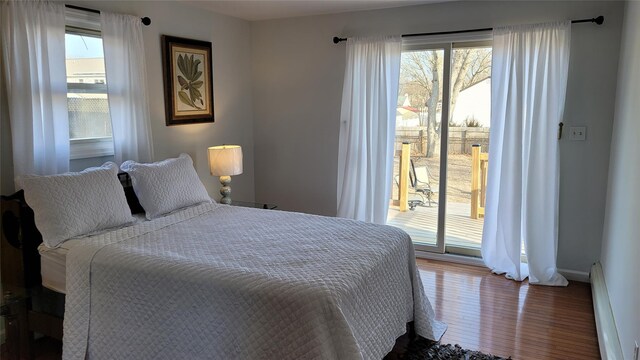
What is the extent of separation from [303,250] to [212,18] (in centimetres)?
272

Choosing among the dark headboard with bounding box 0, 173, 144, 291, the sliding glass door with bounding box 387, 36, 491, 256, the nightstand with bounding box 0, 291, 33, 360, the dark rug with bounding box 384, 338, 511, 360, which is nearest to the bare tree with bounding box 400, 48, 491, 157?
the sliding glass door with bounding box 387, 36, 491, 256

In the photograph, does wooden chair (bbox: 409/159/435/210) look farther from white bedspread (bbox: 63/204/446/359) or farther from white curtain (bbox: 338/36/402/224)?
white bedspread (bbox: 63/204/446/359)

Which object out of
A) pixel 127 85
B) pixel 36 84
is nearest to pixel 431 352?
pixel 127 85

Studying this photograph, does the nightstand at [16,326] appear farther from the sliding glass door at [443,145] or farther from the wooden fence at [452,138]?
the wooden fence at [452,138]

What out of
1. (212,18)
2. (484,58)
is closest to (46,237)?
(212,18)

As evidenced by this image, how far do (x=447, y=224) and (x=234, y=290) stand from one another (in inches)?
108

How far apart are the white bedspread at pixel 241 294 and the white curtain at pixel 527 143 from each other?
4.49 feet

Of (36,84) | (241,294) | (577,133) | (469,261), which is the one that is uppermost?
(36,84)

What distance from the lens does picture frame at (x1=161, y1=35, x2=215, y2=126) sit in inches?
148

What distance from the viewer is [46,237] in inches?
97.4

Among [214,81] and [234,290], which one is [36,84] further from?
[234,290]

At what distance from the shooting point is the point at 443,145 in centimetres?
405

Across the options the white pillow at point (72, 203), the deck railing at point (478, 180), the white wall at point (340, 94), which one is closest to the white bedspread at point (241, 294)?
the white pillow at point (72, 203)

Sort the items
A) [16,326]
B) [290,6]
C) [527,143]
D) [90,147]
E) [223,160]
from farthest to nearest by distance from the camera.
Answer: [290,6] → [223,160] → [527,143] → [90,147] → [16,326]
